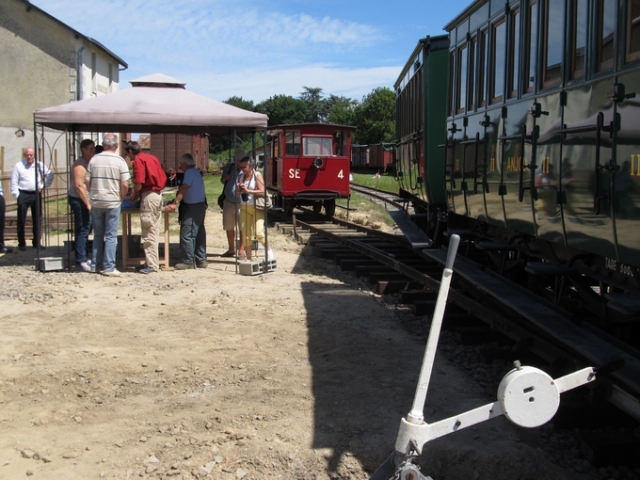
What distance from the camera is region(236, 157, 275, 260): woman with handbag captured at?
10.7 meters

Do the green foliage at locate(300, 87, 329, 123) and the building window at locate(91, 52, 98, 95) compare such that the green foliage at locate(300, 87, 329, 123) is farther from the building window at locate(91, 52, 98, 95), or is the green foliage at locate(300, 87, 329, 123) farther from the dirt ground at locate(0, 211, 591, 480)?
the dirt ground at locate(0, 211, 591, 480)

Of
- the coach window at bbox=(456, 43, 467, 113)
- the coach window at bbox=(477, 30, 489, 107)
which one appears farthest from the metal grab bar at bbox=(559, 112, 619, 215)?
the coach window at bbox=(456, 43, 467, 113)

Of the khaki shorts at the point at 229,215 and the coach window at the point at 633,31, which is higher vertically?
the coach window at the point at 633,31

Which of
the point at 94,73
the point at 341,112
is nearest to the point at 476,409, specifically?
the point at 94,73

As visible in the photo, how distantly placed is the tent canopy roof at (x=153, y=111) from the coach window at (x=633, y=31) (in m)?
6.29

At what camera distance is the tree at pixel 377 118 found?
3430 inches

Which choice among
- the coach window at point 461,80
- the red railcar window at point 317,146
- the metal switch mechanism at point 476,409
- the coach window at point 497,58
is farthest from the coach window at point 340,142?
A: the metal switch mechanism at point 476,409

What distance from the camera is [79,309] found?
7.81 meters

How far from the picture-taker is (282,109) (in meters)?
122

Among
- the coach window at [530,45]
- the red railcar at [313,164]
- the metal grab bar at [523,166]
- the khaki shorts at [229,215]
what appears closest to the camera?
the metal grab bar at [523,166]

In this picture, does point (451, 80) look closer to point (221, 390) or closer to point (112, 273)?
point (112, 273)

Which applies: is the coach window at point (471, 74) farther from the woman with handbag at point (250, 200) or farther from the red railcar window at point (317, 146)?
the red railcar window at point (317, 146)

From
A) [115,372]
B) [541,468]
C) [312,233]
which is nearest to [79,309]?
[115,372]

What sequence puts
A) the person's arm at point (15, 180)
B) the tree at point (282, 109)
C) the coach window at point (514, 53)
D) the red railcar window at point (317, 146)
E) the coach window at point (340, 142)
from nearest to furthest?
the coach window at point (514, 53)
the person's arm at point (15, 180)
the red railcar window at point (317, 146)
the coach window at point (340, 142)
the tree at point (282, 109)
